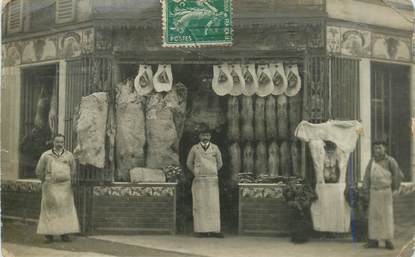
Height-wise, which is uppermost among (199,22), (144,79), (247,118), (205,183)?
(199,22)

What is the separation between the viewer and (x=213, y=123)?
240 inches

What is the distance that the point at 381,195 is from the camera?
571 centimetres

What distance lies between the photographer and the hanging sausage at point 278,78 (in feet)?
19.7

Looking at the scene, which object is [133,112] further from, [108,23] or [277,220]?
[277,220]

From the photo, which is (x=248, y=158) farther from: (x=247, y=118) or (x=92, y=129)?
(x=92, y=129)

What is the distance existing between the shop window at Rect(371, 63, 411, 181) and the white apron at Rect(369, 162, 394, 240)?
211 mm

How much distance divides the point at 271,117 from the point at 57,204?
2336 millimetres

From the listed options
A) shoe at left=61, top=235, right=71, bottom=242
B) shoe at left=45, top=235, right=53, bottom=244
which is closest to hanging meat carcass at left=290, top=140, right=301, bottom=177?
shoe at left=61, top=235, right=71, bottom=242

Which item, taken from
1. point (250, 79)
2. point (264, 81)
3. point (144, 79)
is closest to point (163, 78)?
point (144, 79)

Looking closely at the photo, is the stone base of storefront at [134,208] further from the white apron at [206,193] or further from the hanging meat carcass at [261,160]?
the hanging meat carcass at [261,160]

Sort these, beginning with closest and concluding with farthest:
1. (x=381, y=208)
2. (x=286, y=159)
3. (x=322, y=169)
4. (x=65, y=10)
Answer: (x=381, y=208), (x=322, y=169), (x=286, y=159), (x=65, y=10)

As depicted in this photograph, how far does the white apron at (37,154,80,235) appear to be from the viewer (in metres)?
6.09

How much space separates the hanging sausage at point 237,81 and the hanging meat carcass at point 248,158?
536mm

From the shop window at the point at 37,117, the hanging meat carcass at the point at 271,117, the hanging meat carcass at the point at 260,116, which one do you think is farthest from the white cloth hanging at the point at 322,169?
the shop window at the point at 37,117
